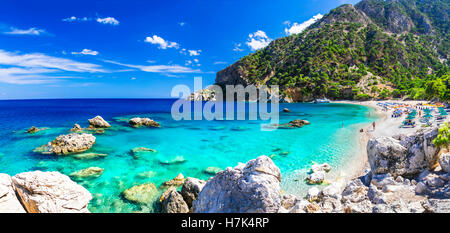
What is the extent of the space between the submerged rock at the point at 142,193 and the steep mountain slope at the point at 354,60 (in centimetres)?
9814

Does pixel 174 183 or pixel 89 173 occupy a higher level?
pixel 89 173

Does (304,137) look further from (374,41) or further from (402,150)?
(374,41)

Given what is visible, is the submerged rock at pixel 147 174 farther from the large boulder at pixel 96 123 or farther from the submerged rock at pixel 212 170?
the large boulder at pixel 96 123

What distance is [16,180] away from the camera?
6707mm

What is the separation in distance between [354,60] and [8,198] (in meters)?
142

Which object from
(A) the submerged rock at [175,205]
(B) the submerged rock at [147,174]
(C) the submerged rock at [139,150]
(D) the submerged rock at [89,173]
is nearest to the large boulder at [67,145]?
(C) the submerged rock at [139,150]

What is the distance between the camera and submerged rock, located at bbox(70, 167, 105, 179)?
1462 cm

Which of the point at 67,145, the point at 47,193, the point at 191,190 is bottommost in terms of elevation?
the point at 191,190

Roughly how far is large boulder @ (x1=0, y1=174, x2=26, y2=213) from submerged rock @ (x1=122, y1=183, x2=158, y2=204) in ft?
17.7

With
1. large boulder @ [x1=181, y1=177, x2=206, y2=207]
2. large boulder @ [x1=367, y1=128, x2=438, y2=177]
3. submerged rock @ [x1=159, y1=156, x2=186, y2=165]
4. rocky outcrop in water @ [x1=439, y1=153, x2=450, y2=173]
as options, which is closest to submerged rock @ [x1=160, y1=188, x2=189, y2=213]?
large boulder @ [x1=181, y1=177, x2=206, y2=207]

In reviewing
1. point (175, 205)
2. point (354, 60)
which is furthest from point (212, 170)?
point (354, 60)

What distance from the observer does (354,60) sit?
113375 mm

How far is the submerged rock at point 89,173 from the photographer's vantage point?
14.6 metres

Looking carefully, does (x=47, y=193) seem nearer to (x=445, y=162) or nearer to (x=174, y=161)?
(x=174, y=161)
